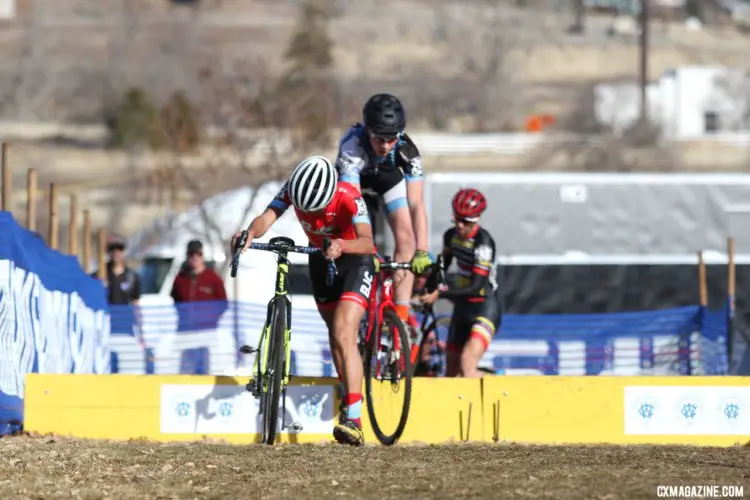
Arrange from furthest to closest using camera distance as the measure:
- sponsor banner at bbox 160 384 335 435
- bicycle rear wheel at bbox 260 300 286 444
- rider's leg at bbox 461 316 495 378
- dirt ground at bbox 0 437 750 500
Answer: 1. rider's leg at bbox 461 316 495 378
2. sponsor banner at bbox 160 384 335 435
3. bicycle rear wheel at bbox 260 300 286 444
4. dirt ground at bbox 0 437 750 500

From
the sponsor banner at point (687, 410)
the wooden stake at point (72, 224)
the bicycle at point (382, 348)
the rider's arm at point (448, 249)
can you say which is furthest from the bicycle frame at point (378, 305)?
the wooden stake at point (72, 224)

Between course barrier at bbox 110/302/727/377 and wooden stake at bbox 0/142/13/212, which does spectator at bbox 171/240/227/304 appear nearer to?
course barrier at bbox 110/302/727/377

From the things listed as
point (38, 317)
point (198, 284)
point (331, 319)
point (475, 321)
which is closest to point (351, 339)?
point (331, 319)

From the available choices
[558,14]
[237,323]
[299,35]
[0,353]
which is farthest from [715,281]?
[558,14]

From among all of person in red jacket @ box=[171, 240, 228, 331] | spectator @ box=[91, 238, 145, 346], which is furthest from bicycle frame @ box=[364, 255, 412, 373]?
spectator @ box=[91, 238, 145, 346]

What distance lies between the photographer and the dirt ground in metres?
7.70

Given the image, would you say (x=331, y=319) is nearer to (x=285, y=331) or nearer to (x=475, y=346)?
(x=285, y=331)

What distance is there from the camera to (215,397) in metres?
10.6

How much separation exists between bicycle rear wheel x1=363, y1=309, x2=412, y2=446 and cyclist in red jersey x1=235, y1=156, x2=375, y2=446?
8.1 inches

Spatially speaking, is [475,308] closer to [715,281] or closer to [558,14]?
[715,281]

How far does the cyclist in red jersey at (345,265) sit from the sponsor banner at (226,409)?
1.84 feet

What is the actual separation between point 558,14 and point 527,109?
1401 inches

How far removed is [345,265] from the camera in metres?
10.0

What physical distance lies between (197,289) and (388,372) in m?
7.66
